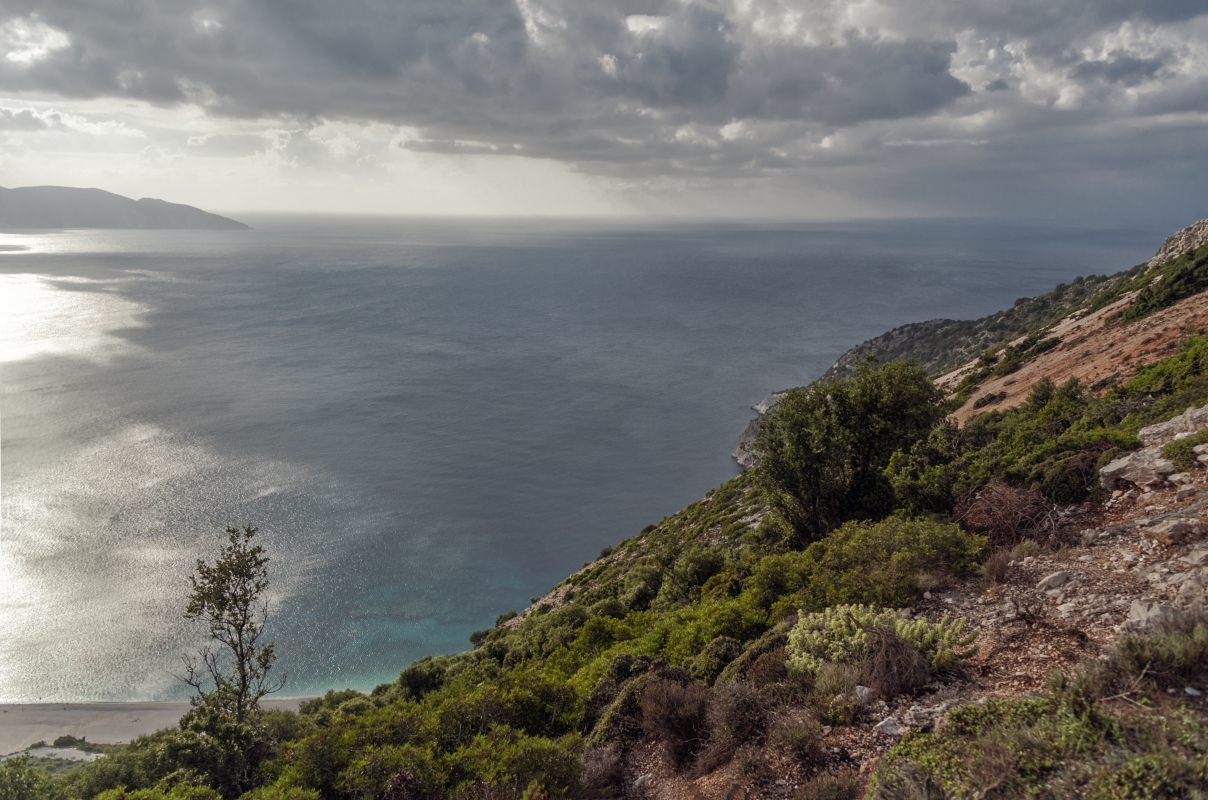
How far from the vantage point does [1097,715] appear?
6.78 metres

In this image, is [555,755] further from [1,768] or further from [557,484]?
[557,484]

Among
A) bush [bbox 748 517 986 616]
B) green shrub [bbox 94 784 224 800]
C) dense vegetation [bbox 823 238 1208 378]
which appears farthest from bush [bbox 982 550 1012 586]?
green shrub [bbox 94 784 224 800]

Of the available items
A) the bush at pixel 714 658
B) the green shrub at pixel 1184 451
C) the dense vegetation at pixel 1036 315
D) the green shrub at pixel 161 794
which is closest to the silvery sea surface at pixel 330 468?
the dense vegetation at pixel 1036 315

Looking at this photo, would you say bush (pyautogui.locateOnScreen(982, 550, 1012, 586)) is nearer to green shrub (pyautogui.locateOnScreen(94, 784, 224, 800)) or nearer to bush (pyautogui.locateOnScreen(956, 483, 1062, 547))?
bush (pyautogui.locateOnScreen(956, 483, 1062, 547))

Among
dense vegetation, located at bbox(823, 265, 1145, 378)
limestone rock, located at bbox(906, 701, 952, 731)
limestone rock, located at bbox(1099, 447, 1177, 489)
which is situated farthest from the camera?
dense vegetation, located at bbox(823, 265, 1145, 378)

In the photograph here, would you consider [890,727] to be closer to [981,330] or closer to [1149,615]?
[1149,615]

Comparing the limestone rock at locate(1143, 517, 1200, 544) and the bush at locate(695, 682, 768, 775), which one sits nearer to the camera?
the bush at locate(695, 682, 768, 775)

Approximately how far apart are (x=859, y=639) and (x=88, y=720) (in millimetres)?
59633

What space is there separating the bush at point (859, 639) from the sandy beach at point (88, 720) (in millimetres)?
46883

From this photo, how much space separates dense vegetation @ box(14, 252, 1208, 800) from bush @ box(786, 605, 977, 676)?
1.8 inches

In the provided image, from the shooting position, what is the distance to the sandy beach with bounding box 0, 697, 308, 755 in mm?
42750

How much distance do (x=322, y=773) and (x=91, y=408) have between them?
12116 cm

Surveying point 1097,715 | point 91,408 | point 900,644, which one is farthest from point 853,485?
point 91,408

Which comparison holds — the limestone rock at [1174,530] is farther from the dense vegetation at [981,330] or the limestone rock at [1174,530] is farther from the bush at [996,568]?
the dense vegetation at [981,330]
